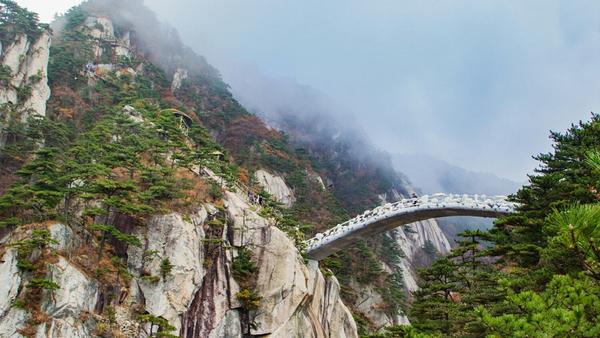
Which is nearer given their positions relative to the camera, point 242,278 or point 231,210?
point 242,278

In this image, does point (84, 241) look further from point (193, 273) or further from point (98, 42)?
point (98, 42)

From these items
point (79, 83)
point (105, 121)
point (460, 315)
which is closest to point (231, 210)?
point (105, 121)

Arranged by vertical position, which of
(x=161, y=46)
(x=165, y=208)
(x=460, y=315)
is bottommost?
(x=460, y=315)

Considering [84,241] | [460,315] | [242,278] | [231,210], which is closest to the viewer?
[460,315]

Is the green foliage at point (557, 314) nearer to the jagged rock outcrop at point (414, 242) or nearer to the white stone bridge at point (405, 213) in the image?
the white stone bridge at point (405, 213)

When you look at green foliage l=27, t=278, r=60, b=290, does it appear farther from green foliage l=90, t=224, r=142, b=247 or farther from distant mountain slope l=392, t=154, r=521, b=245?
distant mountain slope l=392, t=154, r=521, b=245

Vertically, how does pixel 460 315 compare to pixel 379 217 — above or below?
below
